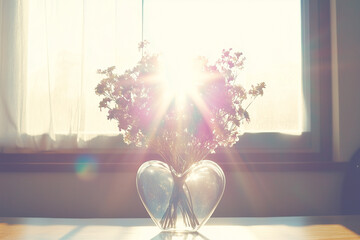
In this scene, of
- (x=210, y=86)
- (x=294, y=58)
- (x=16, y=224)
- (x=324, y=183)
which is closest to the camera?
(x=210, y=86)

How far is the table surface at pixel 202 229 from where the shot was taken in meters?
1.21

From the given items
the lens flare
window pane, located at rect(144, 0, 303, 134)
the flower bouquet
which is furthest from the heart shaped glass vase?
window pane, located at rect(144, 0, 303, 134)

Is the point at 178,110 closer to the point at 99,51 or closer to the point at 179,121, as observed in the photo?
the point at 179,121

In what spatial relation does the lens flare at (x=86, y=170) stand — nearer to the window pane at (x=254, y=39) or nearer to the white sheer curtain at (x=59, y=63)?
the white sheer curtain at (x=59, y=63)

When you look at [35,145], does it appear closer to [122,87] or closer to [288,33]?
[122,87]

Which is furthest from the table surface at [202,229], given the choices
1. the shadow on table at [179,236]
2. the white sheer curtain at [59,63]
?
the white sheer curtain at [59,63]

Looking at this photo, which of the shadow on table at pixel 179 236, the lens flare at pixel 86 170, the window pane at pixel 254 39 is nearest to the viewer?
the shadow on table at pixel 179 236

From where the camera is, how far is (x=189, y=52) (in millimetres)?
2084

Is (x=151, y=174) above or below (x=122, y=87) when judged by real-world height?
below

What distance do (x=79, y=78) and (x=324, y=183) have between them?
1.19m

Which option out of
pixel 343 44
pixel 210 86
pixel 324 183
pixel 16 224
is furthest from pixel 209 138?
pixel 343 44

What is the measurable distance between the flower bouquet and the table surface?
3.4 inches

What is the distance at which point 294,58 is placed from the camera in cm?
212

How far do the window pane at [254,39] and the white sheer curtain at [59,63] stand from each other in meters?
0.16
